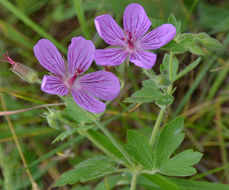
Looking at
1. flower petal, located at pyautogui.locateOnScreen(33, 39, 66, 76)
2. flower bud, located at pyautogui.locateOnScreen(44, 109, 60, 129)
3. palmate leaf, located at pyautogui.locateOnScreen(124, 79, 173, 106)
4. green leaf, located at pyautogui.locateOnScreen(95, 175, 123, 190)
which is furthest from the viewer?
green leaf, located at pyautogui.locateOnScreen(95, 175, 123, 190)

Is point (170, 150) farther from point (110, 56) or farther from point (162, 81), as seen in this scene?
point (110, 56)

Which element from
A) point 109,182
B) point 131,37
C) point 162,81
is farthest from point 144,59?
point 109,182

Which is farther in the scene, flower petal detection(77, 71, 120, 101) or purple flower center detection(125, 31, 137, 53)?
purple flower center detection(125, 31, 137, 53)

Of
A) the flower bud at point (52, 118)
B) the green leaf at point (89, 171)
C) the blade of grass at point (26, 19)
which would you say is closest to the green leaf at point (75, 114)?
the flower bud at point (52, 118)

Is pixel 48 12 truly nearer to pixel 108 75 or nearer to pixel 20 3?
pixel 20 3

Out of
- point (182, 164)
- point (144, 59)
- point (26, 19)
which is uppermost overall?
point (26, 19)

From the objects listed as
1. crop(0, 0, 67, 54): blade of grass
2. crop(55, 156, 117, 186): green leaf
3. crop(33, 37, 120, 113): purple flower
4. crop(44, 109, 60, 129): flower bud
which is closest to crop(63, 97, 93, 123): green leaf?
crop(44, 109, 60, 129): flower bud

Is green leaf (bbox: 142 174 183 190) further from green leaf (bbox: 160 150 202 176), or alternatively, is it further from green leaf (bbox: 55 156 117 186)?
green leaf (bbox: 55 156 117 186)

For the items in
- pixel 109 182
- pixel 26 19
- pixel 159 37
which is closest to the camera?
pixel 159 37
